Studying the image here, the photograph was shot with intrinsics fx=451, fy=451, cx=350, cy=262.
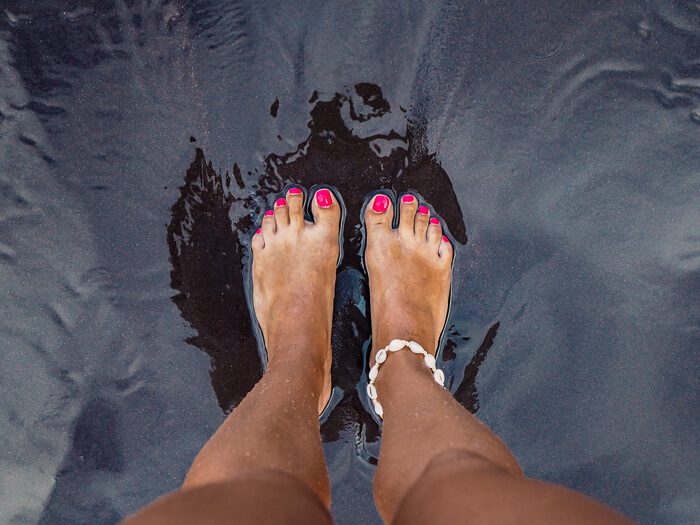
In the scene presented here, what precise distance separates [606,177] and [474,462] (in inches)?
42.7

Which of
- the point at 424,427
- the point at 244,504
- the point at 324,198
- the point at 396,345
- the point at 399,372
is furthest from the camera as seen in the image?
the point at 324,198

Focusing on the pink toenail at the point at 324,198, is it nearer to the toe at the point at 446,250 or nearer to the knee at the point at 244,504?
the toe at the point at 446,250

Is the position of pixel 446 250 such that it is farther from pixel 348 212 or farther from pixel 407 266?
pixel 348 212

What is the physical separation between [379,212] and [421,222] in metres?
0.17

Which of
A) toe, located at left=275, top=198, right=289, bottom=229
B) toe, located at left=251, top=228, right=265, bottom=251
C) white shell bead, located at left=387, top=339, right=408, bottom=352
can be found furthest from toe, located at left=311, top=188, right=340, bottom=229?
white shell bead, located at left=387, top=339, right=408, bottom=352

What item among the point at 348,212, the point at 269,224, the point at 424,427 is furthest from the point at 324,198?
the point at 424,427

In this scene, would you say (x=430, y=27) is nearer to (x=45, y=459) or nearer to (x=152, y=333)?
(x=152, y=333)

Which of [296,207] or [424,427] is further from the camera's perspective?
[296,207]

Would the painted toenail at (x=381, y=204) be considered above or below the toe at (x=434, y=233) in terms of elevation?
above

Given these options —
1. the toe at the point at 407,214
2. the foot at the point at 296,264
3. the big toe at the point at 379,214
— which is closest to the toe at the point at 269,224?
the foot at the point at 296,264

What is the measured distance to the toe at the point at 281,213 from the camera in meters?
1.69

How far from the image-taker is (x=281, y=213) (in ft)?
5.56

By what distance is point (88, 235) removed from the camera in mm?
1552

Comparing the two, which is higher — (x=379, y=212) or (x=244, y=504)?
(x=379, y=212)
